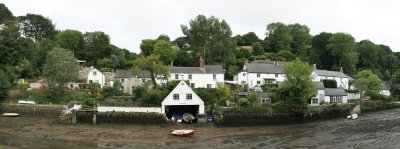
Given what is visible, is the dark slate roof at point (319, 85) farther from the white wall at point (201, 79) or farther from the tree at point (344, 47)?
the tree at point (344, 47)

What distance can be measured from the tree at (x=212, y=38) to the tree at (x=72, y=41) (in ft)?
79.6

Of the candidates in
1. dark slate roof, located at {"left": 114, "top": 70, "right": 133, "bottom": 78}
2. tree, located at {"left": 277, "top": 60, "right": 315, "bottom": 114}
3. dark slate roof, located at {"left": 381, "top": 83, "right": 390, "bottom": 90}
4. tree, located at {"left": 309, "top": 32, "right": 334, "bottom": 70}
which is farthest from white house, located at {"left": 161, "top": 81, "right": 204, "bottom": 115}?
tree, located at {"left": 309, "top": 32, "right": 334, "bottom": 70}

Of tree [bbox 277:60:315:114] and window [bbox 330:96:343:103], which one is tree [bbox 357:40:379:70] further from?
tree [bbox 277:60:315:114]

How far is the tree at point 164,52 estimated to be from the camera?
84.3 m

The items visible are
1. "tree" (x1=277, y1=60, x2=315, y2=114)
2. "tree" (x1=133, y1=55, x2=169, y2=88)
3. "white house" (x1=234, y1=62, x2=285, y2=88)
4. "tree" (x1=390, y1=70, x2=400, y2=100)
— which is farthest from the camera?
"tree" (x1=390, y1=70, x2=400, y2=100)

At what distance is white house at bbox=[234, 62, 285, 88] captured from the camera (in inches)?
3073

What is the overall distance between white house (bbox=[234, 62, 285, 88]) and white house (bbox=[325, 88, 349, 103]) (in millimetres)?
8921

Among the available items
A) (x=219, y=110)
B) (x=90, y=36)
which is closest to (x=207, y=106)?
(x=219, y=110)

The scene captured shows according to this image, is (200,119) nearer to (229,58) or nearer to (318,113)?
(318,113)

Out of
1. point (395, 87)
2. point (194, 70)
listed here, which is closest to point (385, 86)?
point (395, 87)

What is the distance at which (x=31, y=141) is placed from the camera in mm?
42000

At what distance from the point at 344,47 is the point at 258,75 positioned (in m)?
35.9

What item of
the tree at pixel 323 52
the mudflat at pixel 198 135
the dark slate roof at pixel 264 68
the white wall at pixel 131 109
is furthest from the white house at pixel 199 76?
the tree at pixel 323 52

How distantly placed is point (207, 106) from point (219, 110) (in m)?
2.87
